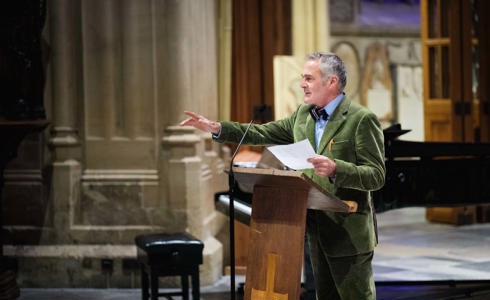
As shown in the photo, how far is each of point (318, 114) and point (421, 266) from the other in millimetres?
4097

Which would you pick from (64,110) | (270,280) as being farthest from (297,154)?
(64,110)

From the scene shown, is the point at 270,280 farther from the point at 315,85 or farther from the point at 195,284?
the point at 195,284

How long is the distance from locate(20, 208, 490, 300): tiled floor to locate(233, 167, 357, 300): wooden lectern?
223 centimetres

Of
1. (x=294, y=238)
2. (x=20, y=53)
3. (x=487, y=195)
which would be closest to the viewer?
(x=294, y=238)

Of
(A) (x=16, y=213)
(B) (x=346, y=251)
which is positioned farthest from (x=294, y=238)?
(A) (x=16, y=213)

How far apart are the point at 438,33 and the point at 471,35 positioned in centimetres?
36

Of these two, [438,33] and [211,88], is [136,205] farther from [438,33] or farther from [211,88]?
[438,33]

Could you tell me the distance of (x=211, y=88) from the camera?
7.41 metres

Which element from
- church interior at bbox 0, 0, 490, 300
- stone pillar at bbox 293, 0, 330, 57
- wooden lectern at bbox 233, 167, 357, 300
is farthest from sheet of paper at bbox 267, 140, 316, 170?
stone pillar at bbox 293, 0, 330, 57

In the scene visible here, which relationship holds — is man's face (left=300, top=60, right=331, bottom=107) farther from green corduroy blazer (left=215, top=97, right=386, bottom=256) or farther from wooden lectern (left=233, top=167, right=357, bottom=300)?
wooden lectern (left=233, top=167, right=357, bottom=300)

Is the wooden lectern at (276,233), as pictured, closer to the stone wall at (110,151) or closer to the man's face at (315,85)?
the man's face at (315,85)

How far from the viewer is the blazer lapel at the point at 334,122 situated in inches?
146

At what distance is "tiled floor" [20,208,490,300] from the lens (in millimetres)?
6074

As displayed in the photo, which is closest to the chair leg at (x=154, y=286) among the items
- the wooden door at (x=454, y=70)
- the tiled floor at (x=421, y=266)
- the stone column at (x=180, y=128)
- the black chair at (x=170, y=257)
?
the black chair at (x=170, y=257)
